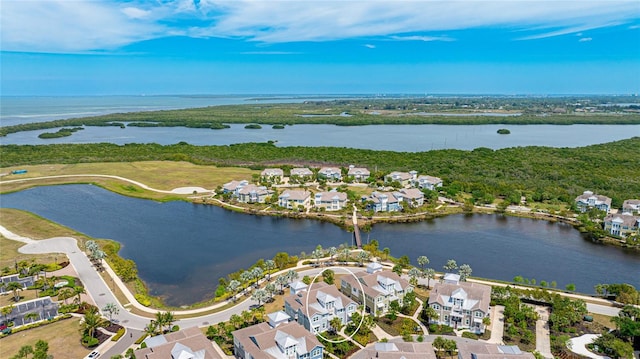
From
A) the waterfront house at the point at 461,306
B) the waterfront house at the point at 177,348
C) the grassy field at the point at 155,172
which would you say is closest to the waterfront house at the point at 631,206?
the waterfront house at the point at 461,306

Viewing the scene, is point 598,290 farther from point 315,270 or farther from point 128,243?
point 128,243

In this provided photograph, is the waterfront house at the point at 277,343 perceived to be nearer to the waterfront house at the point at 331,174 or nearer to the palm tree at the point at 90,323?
the palm tree at the point at 90,323

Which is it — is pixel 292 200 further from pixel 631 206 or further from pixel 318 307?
pixel 631 206

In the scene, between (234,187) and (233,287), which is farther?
(234,187)

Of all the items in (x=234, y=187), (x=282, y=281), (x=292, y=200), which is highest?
(x=234, y=187)

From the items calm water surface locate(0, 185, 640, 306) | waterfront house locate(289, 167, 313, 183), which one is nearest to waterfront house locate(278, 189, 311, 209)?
calm water surface locate(0, 185, 640, 306)

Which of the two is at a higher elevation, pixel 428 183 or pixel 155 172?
pixel 155 172

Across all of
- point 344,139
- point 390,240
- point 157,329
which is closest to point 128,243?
point 157,329

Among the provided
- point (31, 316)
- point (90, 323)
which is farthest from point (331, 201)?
point (31, 316)
